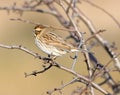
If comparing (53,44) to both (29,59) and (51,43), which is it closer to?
(51,43)


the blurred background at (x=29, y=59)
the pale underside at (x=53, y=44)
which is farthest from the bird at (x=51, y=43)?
the blurred background at (x=29, y=59)

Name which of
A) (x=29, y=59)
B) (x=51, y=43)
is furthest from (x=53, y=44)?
(x=29, y=59)

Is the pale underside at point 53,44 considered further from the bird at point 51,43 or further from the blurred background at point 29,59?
the blurred background at point 29,59

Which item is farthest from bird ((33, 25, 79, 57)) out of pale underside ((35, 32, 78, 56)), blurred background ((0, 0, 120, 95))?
blurred background ((0, 0, 120, 95))

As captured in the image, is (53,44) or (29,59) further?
(29,59)

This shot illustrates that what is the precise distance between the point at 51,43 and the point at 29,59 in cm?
884

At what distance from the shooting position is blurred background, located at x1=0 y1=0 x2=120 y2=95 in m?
12.9

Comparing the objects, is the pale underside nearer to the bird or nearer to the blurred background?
the bird

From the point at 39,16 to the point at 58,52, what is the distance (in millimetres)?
11012

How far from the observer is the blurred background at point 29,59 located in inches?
509

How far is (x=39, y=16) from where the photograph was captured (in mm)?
16812

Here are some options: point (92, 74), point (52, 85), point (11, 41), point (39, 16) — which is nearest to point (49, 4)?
point (92, 74)

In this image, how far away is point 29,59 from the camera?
14.6 m

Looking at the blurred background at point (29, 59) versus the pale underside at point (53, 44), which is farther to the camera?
the blurred background at point (29, 59)
